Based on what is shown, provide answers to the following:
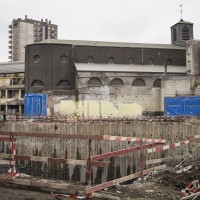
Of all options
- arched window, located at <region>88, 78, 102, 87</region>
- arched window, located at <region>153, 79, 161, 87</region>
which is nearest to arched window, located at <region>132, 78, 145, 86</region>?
arched window, located at <region>153, 79, 161, 87</region>

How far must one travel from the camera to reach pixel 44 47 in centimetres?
4116

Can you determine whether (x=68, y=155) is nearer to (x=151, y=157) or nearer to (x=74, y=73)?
(x=151, y=157)

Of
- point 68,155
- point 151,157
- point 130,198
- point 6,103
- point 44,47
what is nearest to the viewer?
point 130,198

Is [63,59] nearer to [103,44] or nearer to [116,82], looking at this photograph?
[103,44]

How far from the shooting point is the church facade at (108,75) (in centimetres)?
3522

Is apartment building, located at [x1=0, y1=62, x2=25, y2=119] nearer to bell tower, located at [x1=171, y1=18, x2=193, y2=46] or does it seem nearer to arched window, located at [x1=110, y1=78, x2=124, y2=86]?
arched window, located at [x1=110, y1=78, x2=124, y2=86]

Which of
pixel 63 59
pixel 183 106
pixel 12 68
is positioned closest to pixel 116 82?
pixel 63 59

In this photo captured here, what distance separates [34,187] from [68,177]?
22.2 ft

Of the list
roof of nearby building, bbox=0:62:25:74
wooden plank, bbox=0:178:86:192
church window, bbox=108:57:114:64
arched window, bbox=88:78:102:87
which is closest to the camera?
wooden plank, bbox=0:178:86:192

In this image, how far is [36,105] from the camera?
119ft

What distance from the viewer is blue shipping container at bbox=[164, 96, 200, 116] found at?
29578mm

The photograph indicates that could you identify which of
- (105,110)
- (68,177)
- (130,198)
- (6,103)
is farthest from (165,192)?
(6,103)

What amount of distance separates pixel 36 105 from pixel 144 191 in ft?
97.0

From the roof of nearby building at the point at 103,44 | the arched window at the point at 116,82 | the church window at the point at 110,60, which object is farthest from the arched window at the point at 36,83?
the church window at the point at 110,60
